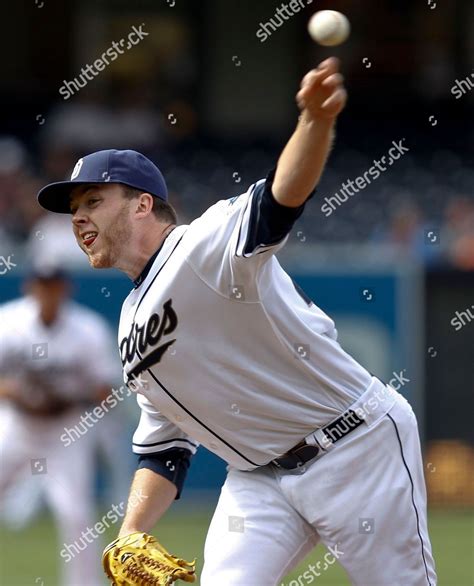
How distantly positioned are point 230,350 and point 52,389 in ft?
17.0

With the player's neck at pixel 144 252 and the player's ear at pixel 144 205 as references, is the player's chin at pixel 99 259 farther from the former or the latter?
the player's ear at pixel 144 205

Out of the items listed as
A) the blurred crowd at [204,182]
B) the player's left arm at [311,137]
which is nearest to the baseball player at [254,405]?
the player's left arm at [311,137]

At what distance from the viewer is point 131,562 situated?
4.35m

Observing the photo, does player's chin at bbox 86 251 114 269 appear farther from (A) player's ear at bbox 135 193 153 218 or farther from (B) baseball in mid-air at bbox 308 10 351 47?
(B) baseball in mid-air at bbox 308 10 351 47

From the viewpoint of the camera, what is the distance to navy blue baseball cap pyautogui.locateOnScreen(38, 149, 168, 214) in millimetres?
4344

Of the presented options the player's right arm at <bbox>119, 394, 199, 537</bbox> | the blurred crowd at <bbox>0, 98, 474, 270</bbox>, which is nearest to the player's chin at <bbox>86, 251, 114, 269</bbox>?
the player's right arm at <bbox>119, 394, 199, 537</bbox>

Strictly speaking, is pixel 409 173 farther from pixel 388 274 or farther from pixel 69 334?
pixel 69 334

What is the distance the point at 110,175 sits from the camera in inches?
171

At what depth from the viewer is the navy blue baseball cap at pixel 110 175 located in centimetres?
434

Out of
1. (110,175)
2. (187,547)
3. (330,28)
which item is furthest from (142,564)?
(187,547)

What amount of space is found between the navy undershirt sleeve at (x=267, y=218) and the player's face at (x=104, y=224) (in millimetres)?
647

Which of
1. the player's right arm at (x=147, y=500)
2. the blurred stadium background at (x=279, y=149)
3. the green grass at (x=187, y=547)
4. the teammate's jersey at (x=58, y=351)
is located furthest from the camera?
the blurred stadium background at (x=279, y=149)

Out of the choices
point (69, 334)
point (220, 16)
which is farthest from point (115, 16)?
point (69, 334)

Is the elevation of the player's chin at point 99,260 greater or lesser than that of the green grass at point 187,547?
greater
